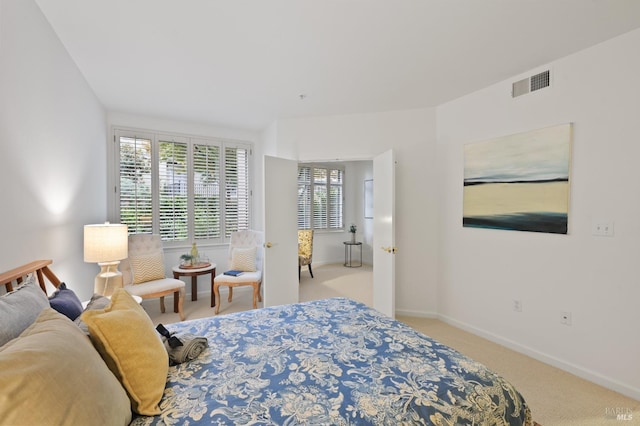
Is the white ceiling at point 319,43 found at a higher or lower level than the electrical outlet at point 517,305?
higher

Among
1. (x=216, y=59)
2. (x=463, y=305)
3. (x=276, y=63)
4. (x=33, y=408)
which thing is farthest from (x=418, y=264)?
(x=33, y=408)

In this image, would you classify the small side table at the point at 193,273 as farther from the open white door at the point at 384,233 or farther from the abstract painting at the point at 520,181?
the abstract painting at the point at 520,181

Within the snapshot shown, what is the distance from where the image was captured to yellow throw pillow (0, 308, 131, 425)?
687 mm

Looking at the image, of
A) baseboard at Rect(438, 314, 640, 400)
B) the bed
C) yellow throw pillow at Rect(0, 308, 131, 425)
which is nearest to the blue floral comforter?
the bed

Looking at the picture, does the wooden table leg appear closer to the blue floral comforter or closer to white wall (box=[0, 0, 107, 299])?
white wall (box=[0, 0, 107, 299])

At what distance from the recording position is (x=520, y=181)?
281 centimetres

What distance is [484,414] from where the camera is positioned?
116 cm

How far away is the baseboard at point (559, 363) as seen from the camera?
7.17 feet

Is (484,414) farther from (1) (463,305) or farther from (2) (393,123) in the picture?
(2) (393,123)

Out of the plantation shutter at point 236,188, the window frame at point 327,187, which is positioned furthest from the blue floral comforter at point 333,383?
the window frame at point 327,187

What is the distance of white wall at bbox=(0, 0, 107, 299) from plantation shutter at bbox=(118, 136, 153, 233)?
954 mm

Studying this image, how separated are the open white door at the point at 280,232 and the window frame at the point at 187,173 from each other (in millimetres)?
1280

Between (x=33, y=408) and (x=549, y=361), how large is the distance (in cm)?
348

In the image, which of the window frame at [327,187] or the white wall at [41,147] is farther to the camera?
the window frame at [327,187]
